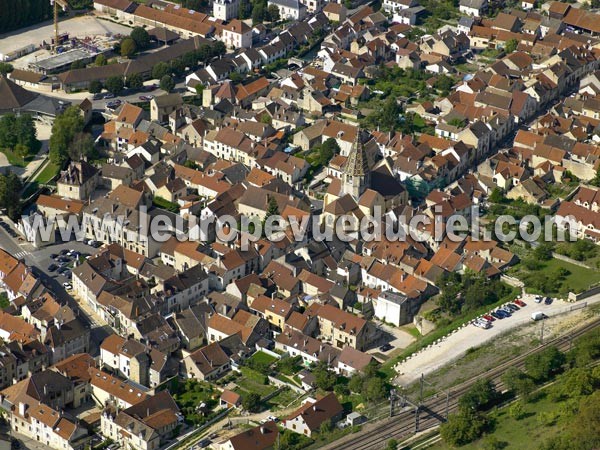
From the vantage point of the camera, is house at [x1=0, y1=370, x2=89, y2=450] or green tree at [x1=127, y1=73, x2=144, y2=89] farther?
green tree at [x1=127, y1=73, x2=144, y2=89]

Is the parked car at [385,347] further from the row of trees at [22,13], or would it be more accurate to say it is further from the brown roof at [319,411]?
the row of trees at [22,13]

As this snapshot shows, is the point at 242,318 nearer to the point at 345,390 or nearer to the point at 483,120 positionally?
the point at 345,390

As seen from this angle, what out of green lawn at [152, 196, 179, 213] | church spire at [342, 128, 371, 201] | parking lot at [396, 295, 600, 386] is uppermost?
church spire at [342, 128, 371, 201]

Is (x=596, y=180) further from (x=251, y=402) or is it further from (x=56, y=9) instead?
(x=56, y=9)

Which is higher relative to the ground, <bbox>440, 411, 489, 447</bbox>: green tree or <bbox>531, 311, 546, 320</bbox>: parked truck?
<bbox>440, 411, 489, 447</bbox>: green tree

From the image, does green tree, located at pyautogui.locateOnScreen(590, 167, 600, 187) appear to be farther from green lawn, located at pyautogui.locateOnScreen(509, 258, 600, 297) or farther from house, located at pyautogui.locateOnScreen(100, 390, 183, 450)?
house, located at pyautogui.locateOnScreen(100, 390, 183, 450)

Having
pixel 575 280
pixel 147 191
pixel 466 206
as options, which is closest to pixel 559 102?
pixel 466 206

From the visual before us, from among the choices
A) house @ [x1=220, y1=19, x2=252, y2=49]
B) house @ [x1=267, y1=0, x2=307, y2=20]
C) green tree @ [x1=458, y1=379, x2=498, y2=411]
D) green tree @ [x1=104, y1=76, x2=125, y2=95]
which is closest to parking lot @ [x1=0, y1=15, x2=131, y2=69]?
house @ [x1=220, y1=19, x2=252, y2=49]
